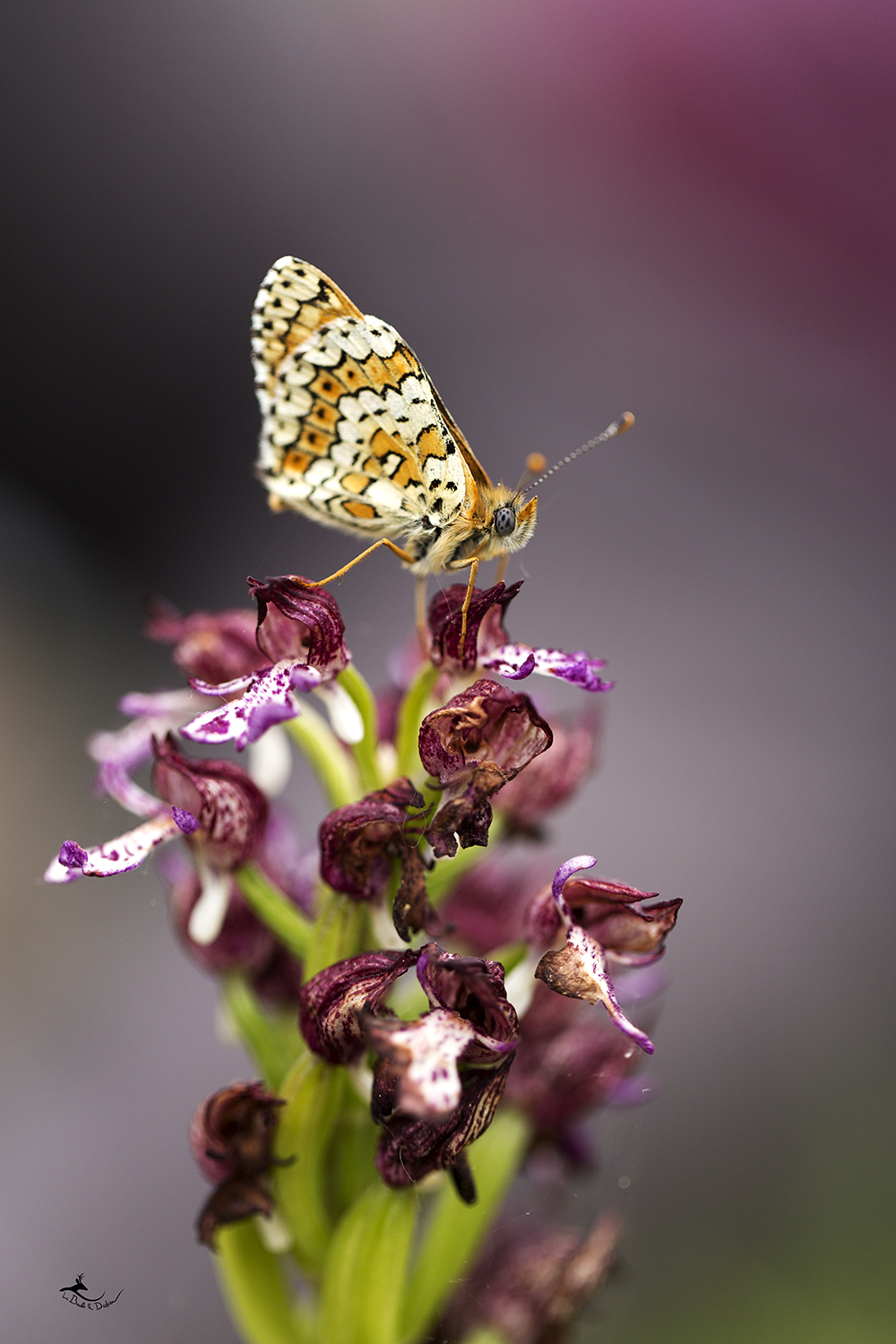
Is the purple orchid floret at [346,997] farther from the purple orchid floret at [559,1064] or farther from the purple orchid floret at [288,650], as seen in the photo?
the purple orchid floret at [559,1064]

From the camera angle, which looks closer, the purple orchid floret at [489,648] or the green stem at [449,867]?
the purple orchid floret at [489,648]

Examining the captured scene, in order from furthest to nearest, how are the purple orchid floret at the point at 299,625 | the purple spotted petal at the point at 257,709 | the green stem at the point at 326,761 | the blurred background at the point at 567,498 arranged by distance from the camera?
the blurred background at the point at 567,498 → the green stem at the point at 326,761 → the purple orchid floret at the point at 299,625 → the purple spotted petal at the point at 257,709

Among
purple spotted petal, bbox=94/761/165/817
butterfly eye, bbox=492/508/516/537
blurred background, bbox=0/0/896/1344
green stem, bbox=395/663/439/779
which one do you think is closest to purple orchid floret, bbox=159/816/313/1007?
purple spotted petal, bbox=94/761/165/817

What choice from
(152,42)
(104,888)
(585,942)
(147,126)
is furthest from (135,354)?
(585,942)

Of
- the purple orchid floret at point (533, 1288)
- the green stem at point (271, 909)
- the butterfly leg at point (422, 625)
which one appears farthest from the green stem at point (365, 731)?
the purple orchid floret at point (533, 1288)

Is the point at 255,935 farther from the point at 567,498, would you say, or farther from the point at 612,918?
the point at 567,498

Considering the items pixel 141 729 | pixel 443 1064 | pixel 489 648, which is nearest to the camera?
pixel 443 1064

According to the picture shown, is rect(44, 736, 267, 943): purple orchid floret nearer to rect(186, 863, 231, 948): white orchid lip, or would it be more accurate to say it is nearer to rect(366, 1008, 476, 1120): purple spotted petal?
rect(186, 863, 231, 948): white orchid lip

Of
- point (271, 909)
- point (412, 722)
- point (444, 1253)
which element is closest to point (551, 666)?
point (412, 722)
